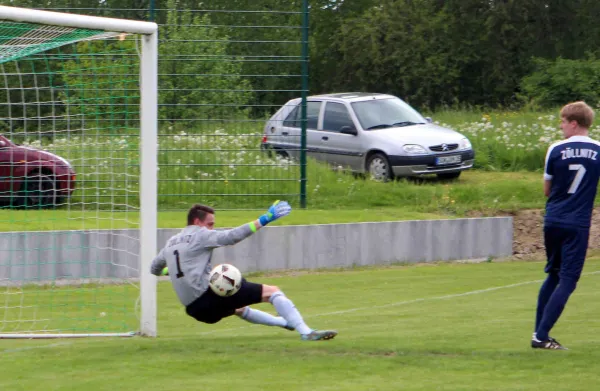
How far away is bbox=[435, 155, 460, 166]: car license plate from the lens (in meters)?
20.0

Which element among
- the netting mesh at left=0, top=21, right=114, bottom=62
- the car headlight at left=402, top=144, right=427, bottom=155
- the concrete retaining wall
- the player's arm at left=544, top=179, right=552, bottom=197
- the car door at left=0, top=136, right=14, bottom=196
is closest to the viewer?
the player's arm at left=544, top=179, right=552, bottom=197

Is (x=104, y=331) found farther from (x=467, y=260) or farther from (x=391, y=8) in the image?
(x=391, y=8)

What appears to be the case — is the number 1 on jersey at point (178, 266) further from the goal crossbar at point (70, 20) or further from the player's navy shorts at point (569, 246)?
the player's navy shorts at point (569, 246)

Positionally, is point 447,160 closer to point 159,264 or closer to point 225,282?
point 159,264

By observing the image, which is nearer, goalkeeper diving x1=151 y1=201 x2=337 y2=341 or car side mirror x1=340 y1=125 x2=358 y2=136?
goalkeeper diving x1=151 y1=201 x2=337 y2=341

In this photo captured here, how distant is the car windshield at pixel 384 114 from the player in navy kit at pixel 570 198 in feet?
41.2

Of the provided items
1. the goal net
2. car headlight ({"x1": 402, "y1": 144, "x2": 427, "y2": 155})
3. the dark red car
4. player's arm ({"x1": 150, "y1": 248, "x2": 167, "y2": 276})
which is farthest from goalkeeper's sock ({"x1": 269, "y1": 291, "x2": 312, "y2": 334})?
car headlight ({"x1": 402, "y1": 144, "x2": 427, "y2": 155})

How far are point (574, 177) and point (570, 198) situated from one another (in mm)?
165

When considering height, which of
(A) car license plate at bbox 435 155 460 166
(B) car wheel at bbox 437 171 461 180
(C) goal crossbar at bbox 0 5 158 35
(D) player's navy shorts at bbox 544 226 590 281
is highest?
(C) goal crossbar at bbox 0 5 158 35

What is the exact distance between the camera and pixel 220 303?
29.3 ft

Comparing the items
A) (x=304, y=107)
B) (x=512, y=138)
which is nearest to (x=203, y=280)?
A: (x=304, y=107)

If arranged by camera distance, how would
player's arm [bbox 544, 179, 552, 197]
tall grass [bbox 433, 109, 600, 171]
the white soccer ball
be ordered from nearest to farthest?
1. player's arm [bbox 544, 179, 552, 197]
2. the white soccer ball
3. tall grass [bbox 433, 109, 600, 171]

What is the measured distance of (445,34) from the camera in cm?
4744

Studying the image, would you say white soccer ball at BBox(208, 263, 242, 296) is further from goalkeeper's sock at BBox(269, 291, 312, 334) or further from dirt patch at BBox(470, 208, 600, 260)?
dirt patch at BBox(470, 208, 600, 260)
